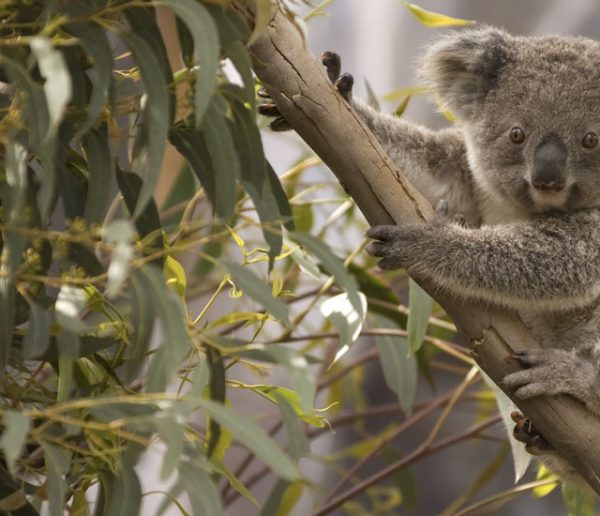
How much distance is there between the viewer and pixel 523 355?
6.43 feet

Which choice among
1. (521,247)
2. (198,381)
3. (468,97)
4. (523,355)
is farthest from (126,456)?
(468,97)

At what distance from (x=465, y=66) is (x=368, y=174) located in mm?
996

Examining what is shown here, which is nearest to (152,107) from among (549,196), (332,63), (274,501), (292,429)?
(292,429)

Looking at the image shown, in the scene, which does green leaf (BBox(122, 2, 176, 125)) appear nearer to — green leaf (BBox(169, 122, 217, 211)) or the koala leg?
green leaf (BBox(169, 122, 217, 211))

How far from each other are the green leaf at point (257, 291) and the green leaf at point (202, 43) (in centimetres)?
22

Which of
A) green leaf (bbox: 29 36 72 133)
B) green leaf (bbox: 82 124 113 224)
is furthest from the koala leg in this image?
green leaf (bbox: 29 36 72 133)

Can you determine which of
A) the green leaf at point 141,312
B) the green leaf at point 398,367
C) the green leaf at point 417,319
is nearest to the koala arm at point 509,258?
the green leaf at point 417,319

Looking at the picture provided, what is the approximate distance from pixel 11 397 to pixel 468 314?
898 millimetres

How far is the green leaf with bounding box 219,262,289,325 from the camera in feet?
4.43

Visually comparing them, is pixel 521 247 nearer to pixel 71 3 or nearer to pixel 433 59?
pixel 433 59

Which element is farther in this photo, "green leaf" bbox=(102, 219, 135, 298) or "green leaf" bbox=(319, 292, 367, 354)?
"green leaf" bbox=(319, 292, 367, 354)

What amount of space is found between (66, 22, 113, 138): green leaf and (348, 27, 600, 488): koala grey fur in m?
0.82

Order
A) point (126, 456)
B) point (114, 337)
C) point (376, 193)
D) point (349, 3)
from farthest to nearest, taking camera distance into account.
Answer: point (349, 3)
point (376, 193)
point (114, 337)
point (126, 456)

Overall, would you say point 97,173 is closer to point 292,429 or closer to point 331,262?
point 331,262
